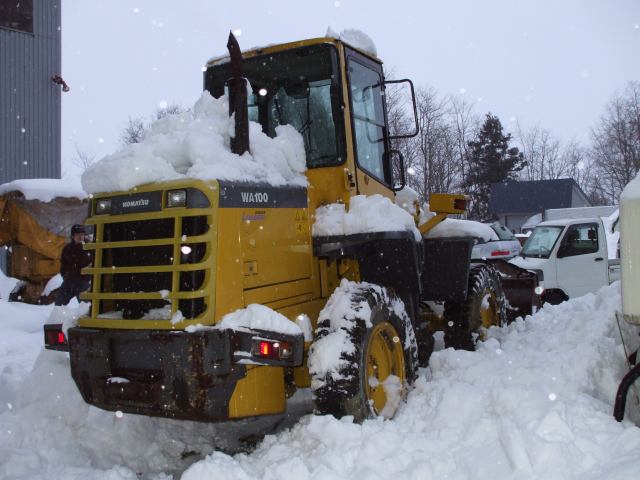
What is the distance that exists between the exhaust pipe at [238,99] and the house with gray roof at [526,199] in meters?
44.6

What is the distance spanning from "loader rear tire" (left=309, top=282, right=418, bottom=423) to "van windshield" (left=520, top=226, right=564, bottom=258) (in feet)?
21.5

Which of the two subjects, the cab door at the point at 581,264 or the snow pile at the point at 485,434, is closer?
the snow pile at the point at 485,434

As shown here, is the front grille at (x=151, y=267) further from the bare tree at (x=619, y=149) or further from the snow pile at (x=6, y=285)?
the bare tree at (x=619, y=149)

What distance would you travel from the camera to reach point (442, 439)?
13.9ft

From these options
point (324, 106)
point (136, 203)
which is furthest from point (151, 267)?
point (324, 106)

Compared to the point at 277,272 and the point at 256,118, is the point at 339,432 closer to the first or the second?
the point at 277,272

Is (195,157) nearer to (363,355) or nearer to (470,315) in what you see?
(363,355)

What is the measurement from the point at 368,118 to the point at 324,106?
60 cm

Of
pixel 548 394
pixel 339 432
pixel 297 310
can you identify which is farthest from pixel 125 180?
pixel 548 394

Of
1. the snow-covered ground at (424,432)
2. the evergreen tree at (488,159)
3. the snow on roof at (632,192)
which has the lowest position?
the snow-covered ground at (424,432)

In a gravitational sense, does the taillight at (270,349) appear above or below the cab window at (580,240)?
below

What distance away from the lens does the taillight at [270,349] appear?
3.97 m

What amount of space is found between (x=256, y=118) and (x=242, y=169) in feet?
4.29

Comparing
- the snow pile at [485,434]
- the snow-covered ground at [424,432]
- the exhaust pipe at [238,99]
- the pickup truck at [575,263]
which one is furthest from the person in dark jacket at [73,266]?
the pickup truck at [575,263]
